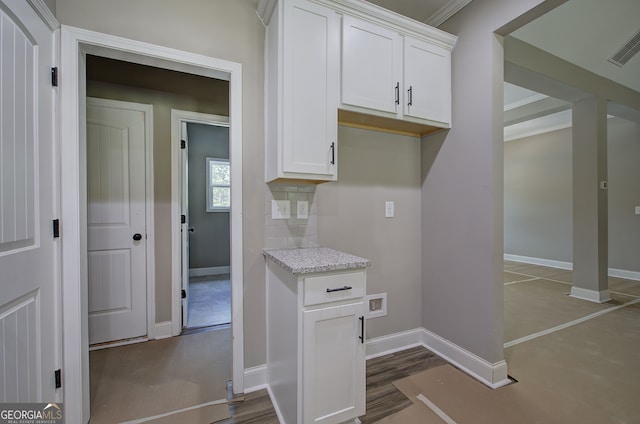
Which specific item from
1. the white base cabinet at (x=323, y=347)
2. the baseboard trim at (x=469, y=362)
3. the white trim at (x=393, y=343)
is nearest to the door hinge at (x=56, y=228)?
the white base cabinet at (x=323, y=347)

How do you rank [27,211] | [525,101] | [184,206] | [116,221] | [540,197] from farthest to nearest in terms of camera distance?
[540,197] < [525,101] < [184,206] < [116,221] < [27,211]

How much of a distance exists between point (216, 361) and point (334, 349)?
1.29m

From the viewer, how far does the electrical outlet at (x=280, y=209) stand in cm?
189

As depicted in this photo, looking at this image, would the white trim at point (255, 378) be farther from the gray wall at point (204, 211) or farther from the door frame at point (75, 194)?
the gray wall at point (204, 211)

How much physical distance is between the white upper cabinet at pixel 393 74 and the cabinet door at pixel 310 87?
0.10 metres

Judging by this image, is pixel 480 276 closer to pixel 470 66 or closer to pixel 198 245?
pixel 470 66

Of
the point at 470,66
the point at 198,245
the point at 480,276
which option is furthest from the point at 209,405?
the point at 198,245

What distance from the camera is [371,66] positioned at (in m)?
1.81

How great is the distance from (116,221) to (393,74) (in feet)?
8.50

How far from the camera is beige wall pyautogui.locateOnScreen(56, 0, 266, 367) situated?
1604 millimetres

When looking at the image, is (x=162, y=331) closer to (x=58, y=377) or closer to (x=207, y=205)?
(x=58, y=377)

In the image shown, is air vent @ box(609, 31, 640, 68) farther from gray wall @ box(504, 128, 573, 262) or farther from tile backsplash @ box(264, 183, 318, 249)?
tile backsplash @ box(264, 183, 318, 249)

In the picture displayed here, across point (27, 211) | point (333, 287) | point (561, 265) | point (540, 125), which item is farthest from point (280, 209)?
point (561, 265)
